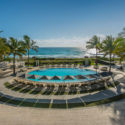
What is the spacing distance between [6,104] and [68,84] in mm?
6555

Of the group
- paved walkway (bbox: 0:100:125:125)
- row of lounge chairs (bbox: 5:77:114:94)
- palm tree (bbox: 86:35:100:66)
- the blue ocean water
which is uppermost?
palm tree (bbox: 86:35:100:66)

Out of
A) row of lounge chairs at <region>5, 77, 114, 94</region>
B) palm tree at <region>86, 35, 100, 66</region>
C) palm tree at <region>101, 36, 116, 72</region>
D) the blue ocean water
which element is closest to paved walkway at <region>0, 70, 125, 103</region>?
row of lounge chairs at <region>5, 77, 114, 94</region>

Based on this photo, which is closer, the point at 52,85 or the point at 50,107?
the point at 50,107

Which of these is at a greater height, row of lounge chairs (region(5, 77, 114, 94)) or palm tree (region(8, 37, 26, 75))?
palm tree (region(8, 37, 26, 75))

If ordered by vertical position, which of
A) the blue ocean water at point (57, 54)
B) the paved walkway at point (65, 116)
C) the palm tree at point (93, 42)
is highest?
the palm tree at point (93, 42)

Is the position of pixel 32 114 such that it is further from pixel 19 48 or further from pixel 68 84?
pixel 19 48

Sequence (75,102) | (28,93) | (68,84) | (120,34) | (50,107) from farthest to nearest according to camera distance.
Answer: (120,34), (68,84), (28,93), (75,102), (50,107)

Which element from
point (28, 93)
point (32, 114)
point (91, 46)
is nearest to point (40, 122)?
point (32, 114)

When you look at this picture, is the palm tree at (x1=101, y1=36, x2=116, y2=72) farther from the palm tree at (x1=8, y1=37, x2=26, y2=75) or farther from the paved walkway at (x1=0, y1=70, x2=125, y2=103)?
the palm tree at (x1=8, y1=37, x2=26, y2=75)

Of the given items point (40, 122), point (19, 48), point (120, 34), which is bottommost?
point (40, 122)

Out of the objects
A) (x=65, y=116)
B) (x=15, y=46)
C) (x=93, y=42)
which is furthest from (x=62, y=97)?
(x=93, y=42)

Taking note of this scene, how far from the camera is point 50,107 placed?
24.0 ft

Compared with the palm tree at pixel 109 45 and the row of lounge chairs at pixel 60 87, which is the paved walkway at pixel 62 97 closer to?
the row of lounge chairs at pixel 60 87

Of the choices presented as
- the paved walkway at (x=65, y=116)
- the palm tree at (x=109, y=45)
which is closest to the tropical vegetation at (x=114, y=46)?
the palm tree at (x=109, y=45)
